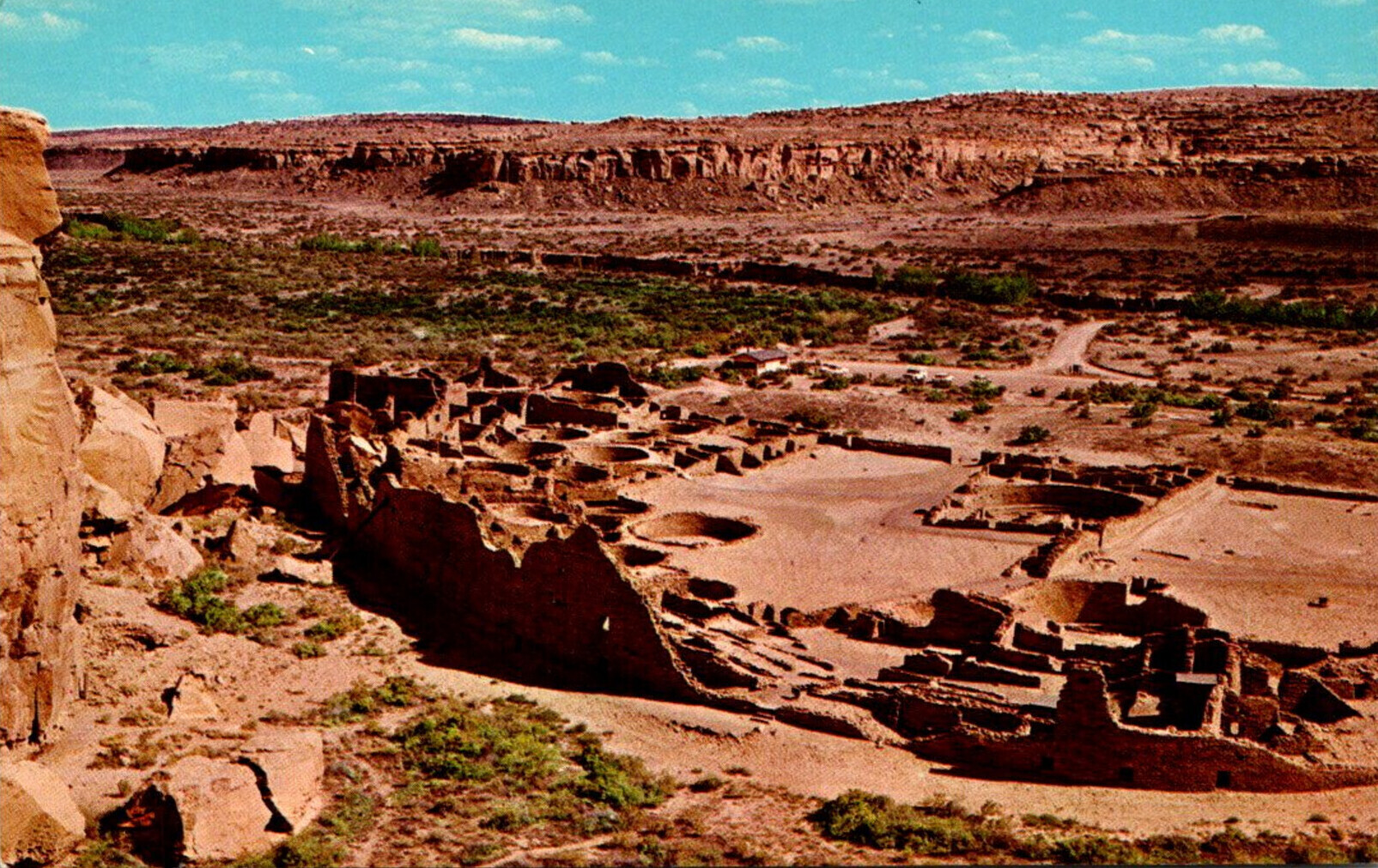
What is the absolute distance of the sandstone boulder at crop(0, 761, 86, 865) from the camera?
46.7 ft

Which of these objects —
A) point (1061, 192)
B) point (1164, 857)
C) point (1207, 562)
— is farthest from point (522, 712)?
point (1061, 192)

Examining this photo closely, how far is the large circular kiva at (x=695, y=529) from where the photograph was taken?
29625 millimetres

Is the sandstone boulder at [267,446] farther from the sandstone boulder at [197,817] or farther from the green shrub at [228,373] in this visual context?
the green shrub at [228,373]

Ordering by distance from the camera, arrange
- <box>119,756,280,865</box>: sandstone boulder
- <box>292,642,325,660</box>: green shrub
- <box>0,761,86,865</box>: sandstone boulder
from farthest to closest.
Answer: <box>292,642,325,660</box>: green shrub, <box>119,756,280,865</box>: sandstone boulder, <box>0,761,86,865</box>: sandstone boulder

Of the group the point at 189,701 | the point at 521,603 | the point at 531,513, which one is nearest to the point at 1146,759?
the point at 521,603

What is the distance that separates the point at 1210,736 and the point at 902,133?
12183 centimetres

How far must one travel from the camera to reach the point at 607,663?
794 inches

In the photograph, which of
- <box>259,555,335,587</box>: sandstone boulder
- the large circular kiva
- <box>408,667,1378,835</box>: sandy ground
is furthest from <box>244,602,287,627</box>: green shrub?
the large circular kiva

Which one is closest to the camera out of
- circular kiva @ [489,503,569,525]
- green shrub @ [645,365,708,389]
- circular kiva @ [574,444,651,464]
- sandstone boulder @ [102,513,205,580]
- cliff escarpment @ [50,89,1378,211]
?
sandstone boulder @ [102,513,205,580]

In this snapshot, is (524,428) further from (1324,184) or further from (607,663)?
(1324,184)

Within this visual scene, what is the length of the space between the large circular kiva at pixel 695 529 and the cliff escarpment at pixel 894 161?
84895 mm

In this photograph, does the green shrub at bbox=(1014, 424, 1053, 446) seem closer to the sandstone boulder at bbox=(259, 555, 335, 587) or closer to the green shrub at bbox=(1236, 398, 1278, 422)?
the green shrub at bbox=(1236, 398, 1278, 422)

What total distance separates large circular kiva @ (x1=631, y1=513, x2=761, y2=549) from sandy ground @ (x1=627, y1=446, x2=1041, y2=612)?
1.49 feet

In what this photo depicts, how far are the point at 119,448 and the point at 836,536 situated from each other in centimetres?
1358
